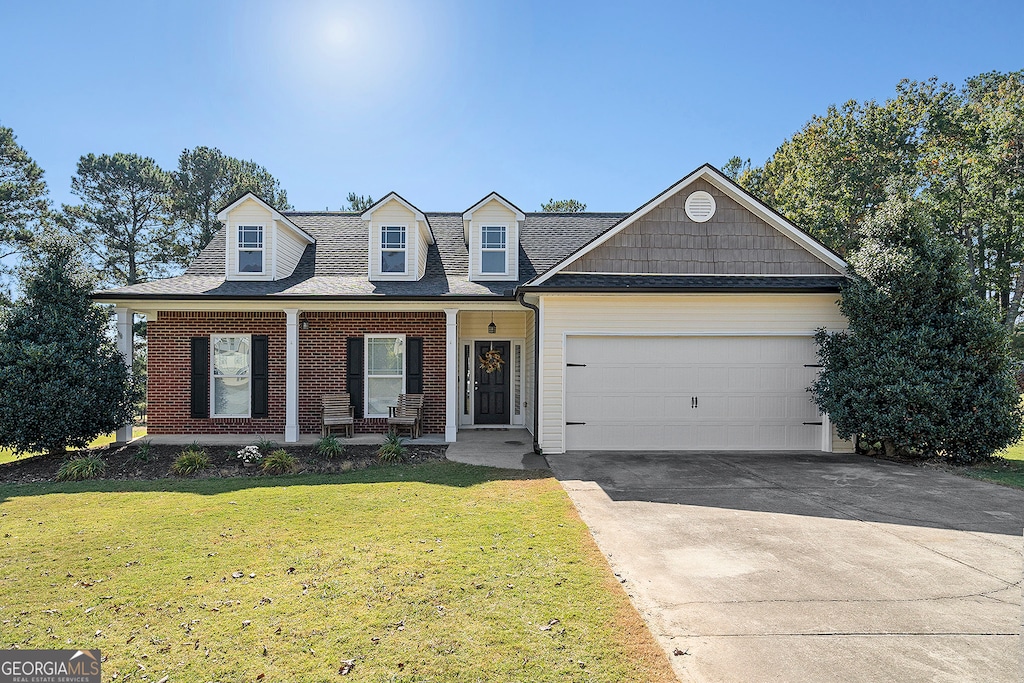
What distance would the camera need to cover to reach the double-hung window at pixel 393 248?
1351 cm

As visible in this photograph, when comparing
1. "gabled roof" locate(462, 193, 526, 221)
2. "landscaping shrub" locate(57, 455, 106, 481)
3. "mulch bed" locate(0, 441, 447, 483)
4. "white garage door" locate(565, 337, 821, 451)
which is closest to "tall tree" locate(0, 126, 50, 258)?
"mulch bed" locate(0, 441, 447, 483)

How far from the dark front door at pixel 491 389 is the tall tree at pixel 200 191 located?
78.6 ft

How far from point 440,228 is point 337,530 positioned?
447 inches

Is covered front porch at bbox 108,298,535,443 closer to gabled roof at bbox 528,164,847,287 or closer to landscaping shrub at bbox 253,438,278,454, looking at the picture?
landscaping shrub at bbox 253,438,278,454

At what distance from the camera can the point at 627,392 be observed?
1111cm

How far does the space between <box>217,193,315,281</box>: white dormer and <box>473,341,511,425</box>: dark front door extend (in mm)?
5291

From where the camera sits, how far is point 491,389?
14586 millimetres

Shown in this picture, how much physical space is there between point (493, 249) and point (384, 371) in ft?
12.8

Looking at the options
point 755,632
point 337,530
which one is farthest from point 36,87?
point 755,632

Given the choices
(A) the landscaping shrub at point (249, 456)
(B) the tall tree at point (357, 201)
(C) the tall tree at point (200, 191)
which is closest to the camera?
(A) the landscaping shrub at point (249, 456)

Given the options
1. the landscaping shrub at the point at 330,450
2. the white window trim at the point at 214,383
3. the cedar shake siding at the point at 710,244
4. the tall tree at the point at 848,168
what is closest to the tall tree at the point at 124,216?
the white window trim at the point at 214,383

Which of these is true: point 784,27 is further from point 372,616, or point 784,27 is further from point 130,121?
point 130,121

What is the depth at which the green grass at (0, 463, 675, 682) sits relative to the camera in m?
3.40

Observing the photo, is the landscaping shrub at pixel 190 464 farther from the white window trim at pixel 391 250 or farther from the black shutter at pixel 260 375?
the white window trim at pixel 391 250
